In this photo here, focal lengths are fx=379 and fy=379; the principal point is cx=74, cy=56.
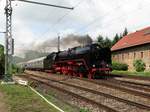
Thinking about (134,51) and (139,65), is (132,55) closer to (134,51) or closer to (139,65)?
(134,51)

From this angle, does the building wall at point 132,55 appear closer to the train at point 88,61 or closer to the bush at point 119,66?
the bush at point 119,66

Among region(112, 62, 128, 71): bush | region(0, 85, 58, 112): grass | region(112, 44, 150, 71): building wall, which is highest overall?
region(112, 44, 150, 71): building wall

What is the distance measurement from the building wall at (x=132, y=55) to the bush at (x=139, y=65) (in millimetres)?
609

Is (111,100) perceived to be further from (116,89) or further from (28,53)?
(28,53)

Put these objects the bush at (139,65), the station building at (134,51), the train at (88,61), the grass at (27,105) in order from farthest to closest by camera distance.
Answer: the station building at (134,51) < the bush at (139,65) < the train at (88,61) < the grass at (27,105)

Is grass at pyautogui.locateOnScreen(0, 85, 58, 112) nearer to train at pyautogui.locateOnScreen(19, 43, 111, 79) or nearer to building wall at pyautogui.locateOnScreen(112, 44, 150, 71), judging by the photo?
train at pyautogui.locateOnScreen(19, 43, 111, 79)

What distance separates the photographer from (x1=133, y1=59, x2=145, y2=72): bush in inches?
2084

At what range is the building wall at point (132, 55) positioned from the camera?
53.8 metres

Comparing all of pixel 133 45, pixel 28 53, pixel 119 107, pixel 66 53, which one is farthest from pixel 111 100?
pixel 28 53

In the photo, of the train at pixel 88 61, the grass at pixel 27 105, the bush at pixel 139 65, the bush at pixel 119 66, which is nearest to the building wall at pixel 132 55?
the bush at pixel 139 65

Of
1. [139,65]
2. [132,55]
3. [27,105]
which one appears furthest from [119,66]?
[27,105]

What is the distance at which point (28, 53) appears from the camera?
100000 millimetres

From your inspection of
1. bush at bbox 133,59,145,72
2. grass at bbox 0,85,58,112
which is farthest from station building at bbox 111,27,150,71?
grass at bbox 0,85,58,112

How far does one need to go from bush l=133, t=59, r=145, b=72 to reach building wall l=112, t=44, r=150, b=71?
0.61 m
